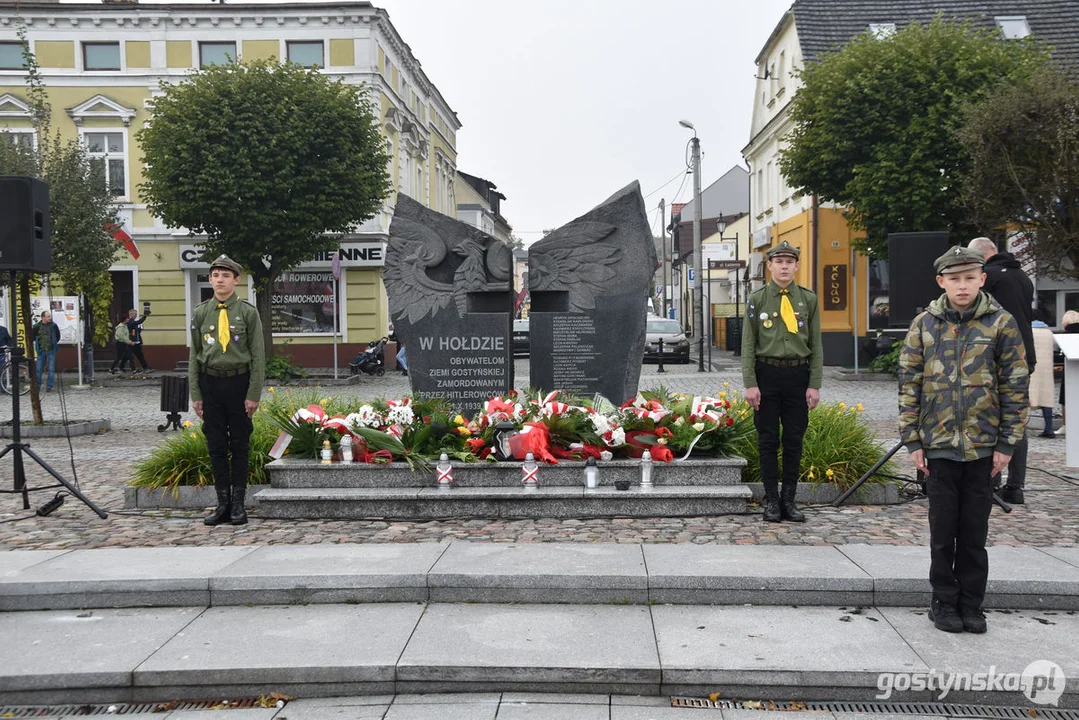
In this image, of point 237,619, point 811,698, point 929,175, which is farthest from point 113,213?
point 811,698

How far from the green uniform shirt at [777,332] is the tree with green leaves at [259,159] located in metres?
17.0

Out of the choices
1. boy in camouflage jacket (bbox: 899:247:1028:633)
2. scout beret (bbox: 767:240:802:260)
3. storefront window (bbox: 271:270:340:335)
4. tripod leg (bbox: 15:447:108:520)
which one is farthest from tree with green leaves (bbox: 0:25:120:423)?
boy in camouflage jacket (bbox: 899:247:1028:633)

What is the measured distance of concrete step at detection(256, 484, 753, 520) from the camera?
7.43 m

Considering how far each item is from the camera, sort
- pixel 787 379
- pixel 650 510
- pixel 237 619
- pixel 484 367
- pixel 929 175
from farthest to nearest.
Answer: pixel 929 175
pixel 484 367
pixel 650 510
pixel 787 379
pixel 237 619

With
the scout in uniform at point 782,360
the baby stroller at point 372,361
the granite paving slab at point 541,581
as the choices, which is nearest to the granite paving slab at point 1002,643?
the granite paving slab at point 541,581

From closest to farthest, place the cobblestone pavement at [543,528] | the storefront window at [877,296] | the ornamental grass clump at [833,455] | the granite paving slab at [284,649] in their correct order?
1. the granite paving slab at [284,649]
2. the cobblestone pavement at [543,528]
3. the ornamental grass clump at [833,455]
4. the storefront window at [877,296]

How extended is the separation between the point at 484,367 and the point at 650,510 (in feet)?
9.46

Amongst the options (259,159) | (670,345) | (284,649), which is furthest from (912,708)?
(670,345)

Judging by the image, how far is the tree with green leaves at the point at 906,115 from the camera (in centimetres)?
2053

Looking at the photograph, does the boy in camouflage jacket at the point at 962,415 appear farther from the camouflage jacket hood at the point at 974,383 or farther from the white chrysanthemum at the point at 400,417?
the white chrysanthemum at the point at 400,417

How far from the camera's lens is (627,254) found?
32.4ft

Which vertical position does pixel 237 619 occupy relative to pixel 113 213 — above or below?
below

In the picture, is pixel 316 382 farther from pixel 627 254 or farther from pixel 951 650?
pixel 951 650

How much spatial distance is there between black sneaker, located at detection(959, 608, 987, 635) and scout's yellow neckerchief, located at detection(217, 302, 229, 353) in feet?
16.9
